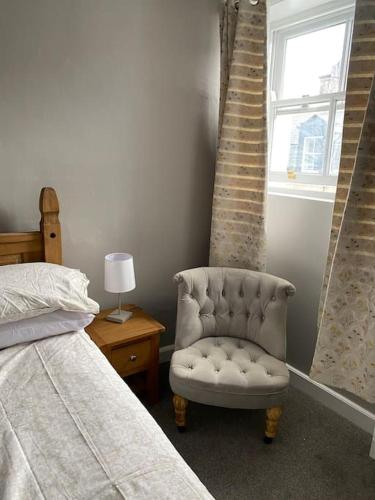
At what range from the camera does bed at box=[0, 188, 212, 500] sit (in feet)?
2.65

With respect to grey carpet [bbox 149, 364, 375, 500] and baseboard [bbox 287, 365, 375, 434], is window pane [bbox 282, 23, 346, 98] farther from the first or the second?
grey carpet [bbox 149, 364, 375, 500]

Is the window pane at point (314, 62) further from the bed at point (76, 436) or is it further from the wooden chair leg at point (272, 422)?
the bed at point (76, 436)

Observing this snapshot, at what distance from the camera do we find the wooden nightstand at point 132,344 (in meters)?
1.82

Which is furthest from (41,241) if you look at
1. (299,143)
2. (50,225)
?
(299,143)

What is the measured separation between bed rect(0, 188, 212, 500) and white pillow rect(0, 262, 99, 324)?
0.48ft

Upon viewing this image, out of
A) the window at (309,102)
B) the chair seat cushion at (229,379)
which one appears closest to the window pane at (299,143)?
the window at (309,102)

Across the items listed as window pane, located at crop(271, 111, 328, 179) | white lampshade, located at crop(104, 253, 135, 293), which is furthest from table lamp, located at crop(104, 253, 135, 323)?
window pane, located at crop(271, 111, 328, 179)

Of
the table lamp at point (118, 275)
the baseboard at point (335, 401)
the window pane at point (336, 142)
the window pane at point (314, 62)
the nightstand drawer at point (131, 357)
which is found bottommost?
the baseboard at point (335, 401)

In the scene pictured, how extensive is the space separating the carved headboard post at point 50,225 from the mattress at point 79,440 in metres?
0.62

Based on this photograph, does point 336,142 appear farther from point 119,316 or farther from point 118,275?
point 119,316

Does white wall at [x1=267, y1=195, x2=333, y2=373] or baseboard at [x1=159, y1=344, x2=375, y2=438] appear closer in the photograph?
baseboard at [x1=159, y1=344, x2=375, y2=438]

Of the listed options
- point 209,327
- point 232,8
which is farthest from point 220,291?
point 232,8

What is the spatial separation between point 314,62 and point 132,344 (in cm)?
199

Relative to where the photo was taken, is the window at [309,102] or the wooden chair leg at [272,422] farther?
the window at [309,102]
